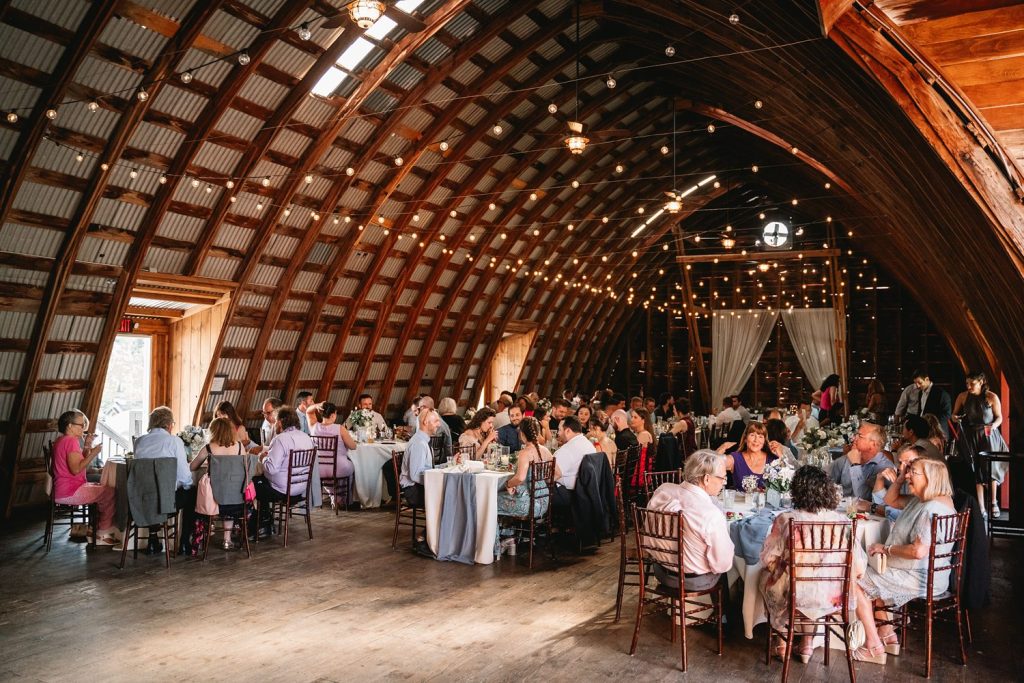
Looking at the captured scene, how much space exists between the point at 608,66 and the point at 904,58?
37.4 feet

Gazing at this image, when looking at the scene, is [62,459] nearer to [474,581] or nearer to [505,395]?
[474,581]

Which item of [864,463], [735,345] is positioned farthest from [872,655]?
[735,345]

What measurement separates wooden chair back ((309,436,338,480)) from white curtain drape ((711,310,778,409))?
51.3 feet

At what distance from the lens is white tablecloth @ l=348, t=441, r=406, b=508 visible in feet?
34.2

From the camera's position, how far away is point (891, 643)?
17.0ft

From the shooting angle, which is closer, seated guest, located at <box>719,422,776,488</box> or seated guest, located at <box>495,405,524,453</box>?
seated guest, located at <box>719,422,776,488</box>

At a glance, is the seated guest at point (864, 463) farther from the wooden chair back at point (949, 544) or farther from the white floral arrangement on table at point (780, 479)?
the wooden chair back at point (949, 544)

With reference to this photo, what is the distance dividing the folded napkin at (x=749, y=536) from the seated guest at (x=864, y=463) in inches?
62.4

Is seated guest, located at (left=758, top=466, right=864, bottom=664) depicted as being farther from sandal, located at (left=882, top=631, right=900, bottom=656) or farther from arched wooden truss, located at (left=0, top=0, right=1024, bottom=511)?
arched wooden truss, located at (left=0, top=0, right=1024, bottom=511)

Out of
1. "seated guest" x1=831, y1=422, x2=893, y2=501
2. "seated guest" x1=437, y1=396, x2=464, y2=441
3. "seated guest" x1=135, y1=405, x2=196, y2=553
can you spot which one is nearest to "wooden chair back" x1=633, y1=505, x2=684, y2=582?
"seated guest" x1=831, y1=422, x2=893, y2=501

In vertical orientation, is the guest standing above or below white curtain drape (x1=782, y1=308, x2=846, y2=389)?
below

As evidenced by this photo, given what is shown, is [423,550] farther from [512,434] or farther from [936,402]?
[936,402]

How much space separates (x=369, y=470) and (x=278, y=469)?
7.38ft

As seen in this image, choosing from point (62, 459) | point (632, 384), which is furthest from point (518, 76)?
point (632, 384)
